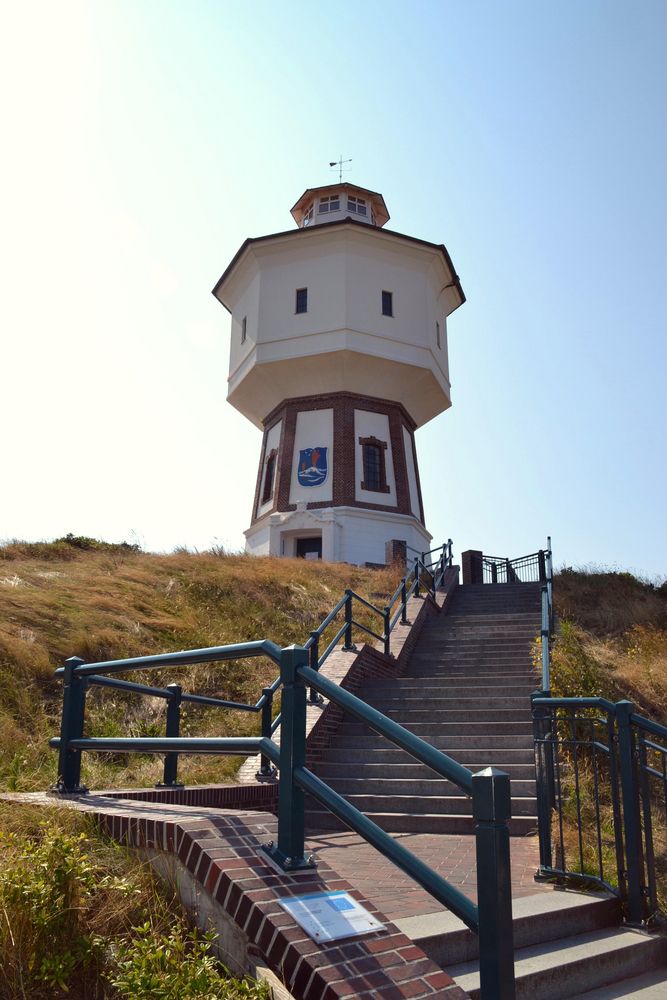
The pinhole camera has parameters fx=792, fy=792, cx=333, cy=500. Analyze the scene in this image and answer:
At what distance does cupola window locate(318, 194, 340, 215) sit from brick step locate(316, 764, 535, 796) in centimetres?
3258

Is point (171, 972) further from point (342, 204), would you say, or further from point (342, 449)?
point (342, 204)

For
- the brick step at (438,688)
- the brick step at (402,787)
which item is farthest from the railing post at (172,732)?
the brick step at (438,688)

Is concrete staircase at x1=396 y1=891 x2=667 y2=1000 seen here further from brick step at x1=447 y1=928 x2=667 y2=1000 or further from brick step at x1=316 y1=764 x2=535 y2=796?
brick step at x1=316 y1=764 x2=535 y2=796

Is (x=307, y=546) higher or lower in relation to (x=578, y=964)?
higher

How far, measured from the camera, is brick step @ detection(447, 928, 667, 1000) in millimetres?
3967

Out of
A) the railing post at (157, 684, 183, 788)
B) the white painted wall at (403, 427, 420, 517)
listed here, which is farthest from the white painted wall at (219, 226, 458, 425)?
the railing post at (157, 684, 183, 788)

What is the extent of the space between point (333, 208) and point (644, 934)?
3625cm

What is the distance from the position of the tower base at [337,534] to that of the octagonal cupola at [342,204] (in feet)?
48.7

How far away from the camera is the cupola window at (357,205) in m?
37.2

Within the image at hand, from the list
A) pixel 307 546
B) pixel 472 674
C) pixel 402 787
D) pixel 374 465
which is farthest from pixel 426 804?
pixel 374 465

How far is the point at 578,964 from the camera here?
4293 millimetres

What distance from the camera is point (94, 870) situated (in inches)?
144

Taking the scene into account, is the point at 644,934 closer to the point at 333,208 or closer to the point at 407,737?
the point at 407,737

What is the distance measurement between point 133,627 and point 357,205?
29499mm
